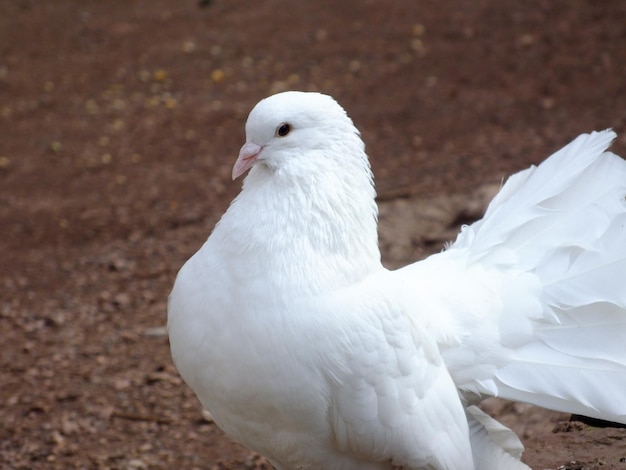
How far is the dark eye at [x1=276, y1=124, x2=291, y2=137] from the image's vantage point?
3.66m

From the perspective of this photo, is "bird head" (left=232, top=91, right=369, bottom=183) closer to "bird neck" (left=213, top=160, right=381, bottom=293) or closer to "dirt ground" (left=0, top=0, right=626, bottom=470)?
"bird neck" (left=213, top=160, right=381, bottom=293)

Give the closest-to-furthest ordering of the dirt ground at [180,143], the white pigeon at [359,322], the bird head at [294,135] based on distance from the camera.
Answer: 1. the white pigeon at [359,322]
2. the bird head at [294,135]
3. the dirt ground at [180,143]

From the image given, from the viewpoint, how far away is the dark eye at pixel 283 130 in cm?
366

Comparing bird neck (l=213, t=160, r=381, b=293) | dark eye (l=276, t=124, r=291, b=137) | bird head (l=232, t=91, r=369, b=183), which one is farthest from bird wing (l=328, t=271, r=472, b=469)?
dark eye (l=276, t=124, r=291, b=137)

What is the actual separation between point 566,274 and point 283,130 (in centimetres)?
139

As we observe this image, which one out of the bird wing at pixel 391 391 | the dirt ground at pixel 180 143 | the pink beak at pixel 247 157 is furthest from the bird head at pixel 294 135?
the dirt ground at pixel 180 143

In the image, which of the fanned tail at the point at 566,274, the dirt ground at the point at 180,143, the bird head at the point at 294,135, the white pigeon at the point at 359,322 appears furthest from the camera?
the dirt ground at the point at 180,143

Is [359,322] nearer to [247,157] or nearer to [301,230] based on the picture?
[301,230]

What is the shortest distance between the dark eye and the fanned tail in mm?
1099

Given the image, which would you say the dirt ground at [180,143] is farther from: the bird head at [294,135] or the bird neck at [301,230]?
the bird head at [294,135]

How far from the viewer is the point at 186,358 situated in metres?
3.64

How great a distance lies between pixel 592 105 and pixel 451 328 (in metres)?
5.19

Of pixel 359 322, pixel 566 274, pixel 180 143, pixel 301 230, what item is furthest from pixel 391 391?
pixel 180 143

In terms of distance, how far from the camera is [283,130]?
368 cm
